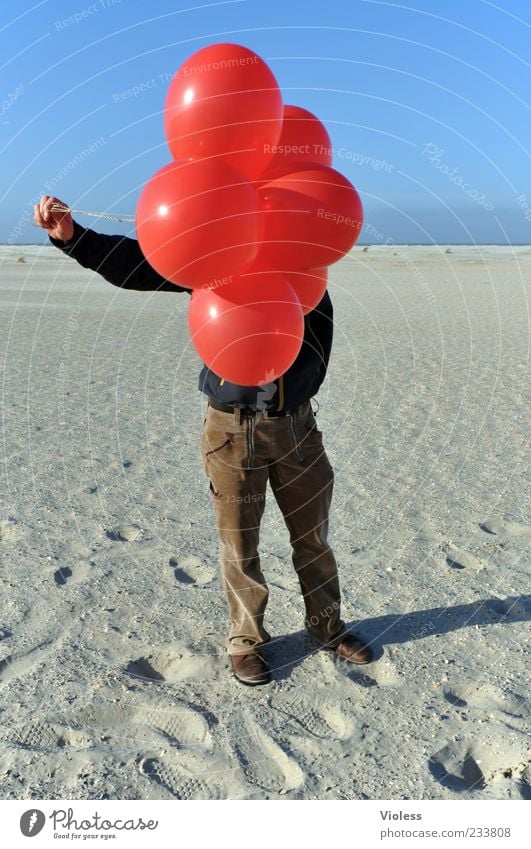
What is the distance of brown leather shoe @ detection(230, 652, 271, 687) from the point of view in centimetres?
367

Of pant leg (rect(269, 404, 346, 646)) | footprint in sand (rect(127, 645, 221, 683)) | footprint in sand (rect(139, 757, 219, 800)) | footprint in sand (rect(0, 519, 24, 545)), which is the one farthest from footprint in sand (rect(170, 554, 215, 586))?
footprint in sand (rect(139, 757, 219, 800))

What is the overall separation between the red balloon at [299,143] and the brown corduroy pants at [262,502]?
114 centimetres

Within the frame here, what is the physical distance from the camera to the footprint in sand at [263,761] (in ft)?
10.0

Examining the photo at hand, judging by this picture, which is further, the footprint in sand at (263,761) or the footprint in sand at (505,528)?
the footprint in sand at (505,528)

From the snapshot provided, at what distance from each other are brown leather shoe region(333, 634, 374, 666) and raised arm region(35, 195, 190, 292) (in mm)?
2027

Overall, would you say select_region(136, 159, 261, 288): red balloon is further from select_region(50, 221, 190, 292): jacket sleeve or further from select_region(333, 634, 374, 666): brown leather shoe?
select_region(333, 634, 374, 666): brown leather shoe

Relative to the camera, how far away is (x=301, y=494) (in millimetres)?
3705

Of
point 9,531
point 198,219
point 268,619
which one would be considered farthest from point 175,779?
point 9,531

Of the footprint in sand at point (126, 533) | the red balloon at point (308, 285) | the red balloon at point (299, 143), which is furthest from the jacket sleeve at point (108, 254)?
the footprint in sand at point (126, 533)

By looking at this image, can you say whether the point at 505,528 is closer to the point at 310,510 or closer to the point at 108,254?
the point at 310,510

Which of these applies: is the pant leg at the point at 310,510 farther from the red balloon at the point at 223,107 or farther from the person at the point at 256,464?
the red balloon at the point at 223,107

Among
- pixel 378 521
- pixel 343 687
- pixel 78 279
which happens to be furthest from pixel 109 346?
pixel 78 279

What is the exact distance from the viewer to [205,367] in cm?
354

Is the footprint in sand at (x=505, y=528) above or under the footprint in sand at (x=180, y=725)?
under
